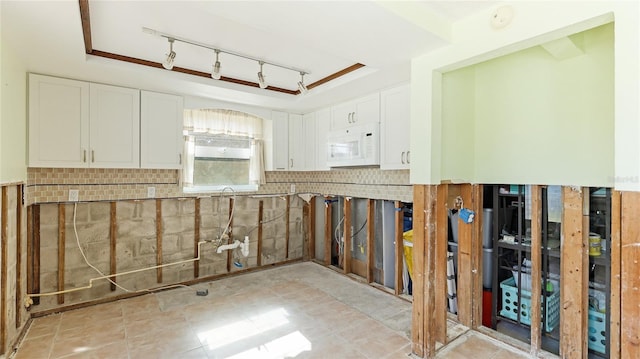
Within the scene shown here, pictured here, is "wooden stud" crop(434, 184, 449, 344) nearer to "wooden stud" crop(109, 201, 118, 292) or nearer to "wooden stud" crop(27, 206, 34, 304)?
"wooden stud" crop(109, 201, 118, 292)

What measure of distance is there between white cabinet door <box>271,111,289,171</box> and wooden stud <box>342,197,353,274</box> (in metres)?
1.01

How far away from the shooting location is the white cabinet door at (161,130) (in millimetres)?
3363

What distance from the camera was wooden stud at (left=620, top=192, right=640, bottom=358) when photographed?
154 cm

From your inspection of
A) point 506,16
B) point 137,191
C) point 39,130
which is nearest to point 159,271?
point 137,191

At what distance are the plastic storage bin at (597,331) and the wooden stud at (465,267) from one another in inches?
32.5

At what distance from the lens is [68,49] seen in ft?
7.58

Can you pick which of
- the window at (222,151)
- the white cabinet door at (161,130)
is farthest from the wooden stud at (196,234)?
the white cabinet door at (161,130)

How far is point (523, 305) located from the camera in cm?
Result: 265

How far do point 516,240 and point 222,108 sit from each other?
3457 mm

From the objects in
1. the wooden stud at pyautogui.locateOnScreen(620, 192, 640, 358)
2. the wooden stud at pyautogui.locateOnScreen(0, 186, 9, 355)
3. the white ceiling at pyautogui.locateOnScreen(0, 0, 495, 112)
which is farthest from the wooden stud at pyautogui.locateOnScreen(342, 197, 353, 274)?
the wooden stud at pyautogui.locateOnScreen(0, 186, 9, 355)

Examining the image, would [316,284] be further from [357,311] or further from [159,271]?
[159,271]

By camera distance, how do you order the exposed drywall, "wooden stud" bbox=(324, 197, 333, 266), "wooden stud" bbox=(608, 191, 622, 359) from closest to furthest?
"wooden stud" bbox=(608, 191, 622, 359) < the exposed drywall < "wooden stud" bbox=(324, 197, 333, 266)

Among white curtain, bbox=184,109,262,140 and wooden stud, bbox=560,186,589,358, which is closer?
wooden stud, bbox=560,186,589,358

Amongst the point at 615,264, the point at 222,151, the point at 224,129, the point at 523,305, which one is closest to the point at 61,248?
the point at 222,151
